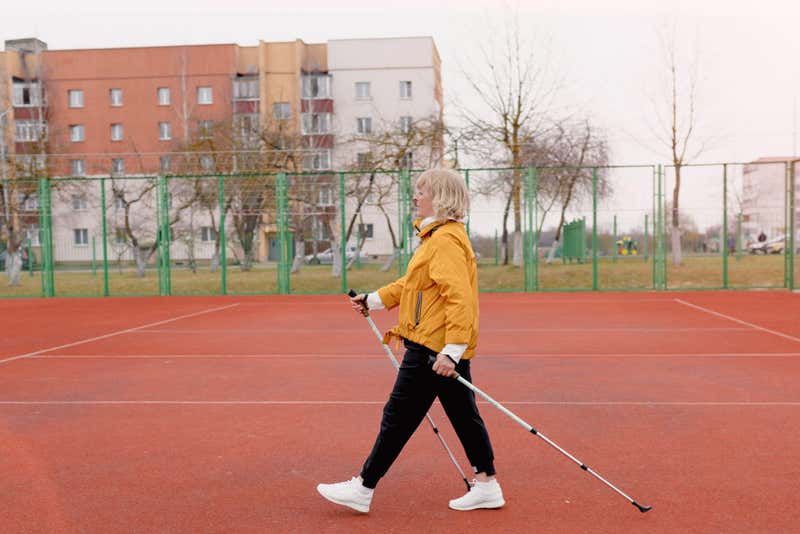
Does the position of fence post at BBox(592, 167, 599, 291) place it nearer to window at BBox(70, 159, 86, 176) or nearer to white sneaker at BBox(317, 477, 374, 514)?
white sneaker at BBox(317, 477, 374, 514)

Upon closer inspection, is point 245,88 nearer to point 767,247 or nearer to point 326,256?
point 326,256

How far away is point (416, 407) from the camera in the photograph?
3.58 meters

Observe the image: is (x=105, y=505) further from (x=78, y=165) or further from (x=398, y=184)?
(x=78, y=165)

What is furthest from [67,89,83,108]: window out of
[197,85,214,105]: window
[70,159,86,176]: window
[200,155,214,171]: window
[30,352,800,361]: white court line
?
[30,352,800,361]: white court line

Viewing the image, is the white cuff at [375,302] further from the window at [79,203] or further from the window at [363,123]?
the window at [363,123]

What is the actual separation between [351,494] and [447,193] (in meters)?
1.53

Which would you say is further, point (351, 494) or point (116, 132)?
point (116, 132)

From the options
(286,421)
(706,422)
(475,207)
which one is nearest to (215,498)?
(286,421)

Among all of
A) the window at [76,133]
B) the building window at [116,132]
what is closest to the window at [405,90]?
the building window at [116,132]

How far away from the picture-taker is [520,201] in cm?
1867

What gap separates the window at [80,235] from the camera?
812 inches

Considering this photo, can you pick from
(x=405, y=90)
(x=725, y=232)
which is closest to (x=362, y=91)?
(x=405, y=90)

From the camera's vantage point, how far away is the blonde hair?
347 centimetres

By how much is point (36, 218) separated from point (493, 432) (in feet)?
61.1
